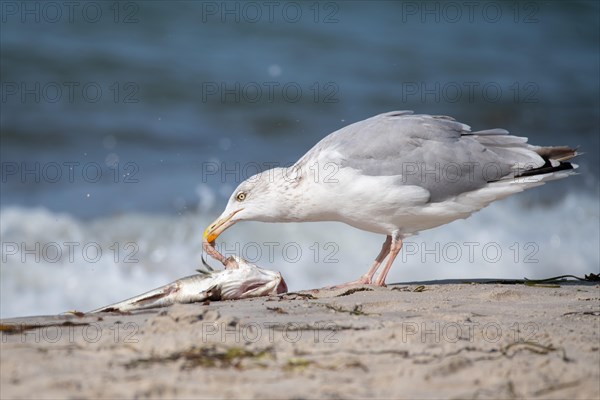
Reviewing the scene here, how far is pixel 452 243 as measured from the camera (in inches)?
370

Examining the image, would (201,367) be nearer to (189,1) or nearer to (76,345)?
(76,345)

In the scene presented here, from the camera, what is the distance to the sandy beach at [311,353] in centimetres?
312

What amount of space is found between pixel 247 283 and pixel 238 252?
3665 mm

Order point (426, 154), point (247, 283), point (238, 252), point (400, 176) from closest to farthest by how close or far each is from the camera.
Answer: point (247, 283) < point (400, 176) < point (426, 154) < point (238, 252)

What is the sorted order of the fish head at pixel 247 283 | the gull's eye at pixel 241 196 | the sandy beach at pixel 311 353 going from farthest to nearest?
the gull's eye at pixel 241 196 < the fish head at pixel 247 283 < the sandy beach at pixel 311 353

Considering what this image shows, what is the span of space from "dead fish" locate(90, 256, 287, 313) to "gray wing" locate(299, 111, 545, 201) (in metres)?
0.98

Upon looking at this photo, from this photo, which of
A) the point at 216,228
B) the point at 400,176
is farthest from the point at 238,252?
the point at 400,176

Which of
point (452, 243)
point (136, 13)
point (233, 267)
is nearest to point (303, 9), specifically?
point (136, 13)

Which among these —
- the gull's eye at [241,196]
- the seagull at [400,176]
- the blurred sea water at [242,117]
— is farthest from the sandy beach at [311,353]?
the blurred sea water at [242,117]

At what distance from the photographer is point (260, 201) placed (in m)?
6.37

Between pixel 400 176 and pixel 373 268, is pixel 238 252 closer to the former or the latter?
pixel 373 268

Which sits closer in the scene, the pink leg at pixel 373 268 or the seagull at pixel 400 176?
the seagull at pixel 400 176

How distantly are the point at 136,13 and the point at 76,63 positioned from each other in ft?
5.28

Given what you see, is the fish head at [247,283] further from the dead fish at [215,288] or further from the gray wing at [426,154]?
the gray wing at [426,154]
